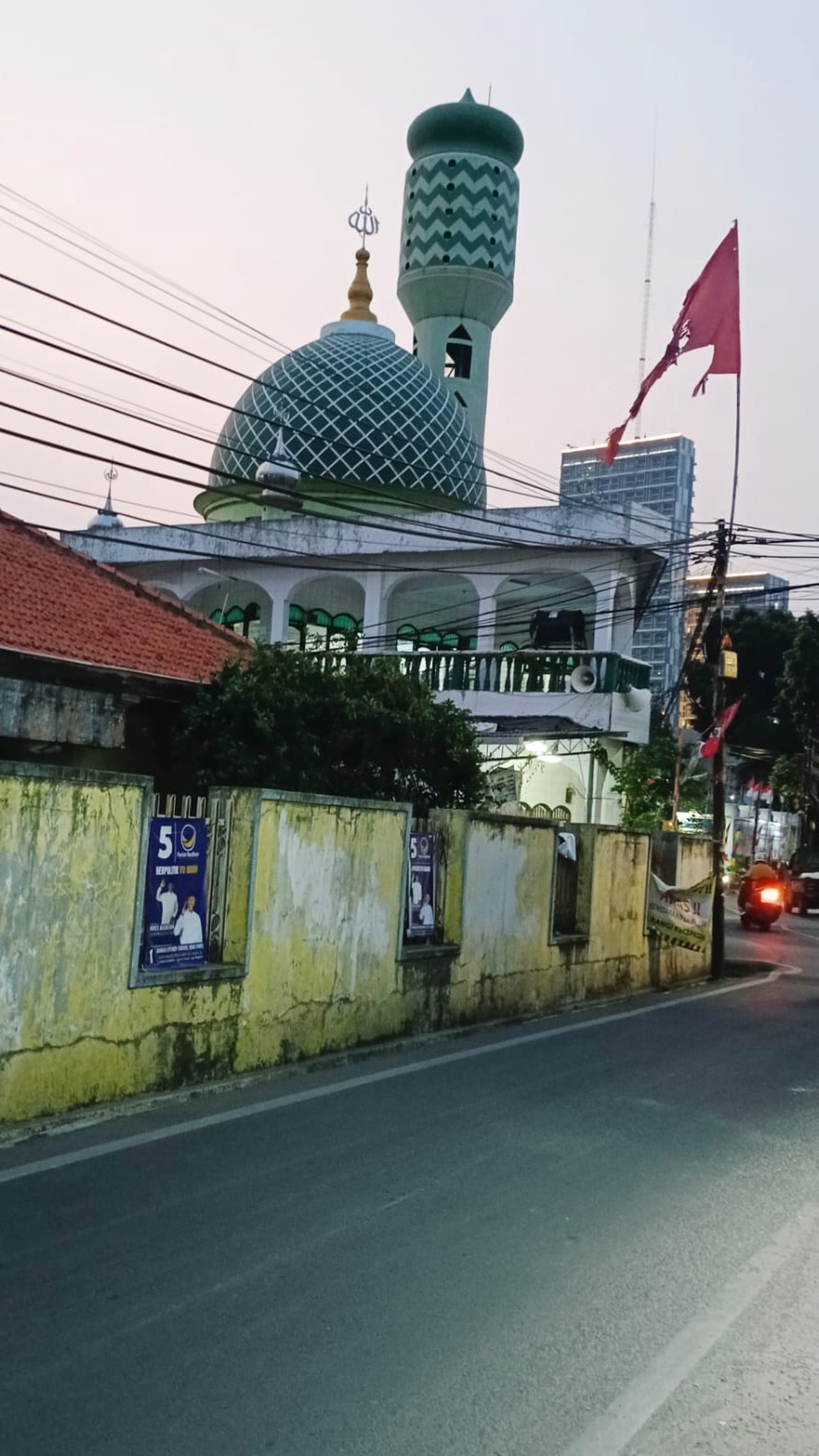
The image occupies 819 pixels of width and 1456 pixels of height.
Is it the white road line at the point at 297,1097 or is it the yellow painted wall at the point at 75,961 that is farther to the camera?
the yellow painted wall at the point at 75,961

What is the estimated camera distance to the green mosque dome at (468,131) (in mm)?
43844

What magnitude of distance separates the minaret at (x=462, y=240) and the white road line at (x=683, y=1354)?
127 feet

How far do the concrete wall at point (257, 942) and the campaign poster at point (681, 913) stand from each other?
3.46 metres

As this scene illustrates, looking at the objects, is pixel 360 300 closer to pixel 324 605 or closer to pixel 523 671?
pixel 324 605

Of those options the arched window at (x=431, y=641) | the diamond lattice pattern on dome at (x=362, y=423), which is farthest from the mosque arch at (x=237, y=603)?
the arched window at (x=431, y=641)

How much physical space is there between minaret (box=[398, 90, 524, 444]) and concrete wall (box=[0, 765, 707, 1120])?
3182cm

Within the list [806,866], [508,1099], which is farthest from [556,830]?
[806,866]

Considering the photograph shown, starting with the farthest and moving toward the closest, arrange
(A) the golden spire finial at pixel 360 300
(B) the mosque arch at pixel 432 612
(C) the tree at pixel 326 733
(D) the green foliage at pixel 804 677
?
(D) the green foliage at pixel 804 677, (A) the golden spire finial at pixel 360 300, (B) the mosque arch at pixel 432 612, (C) the tree at pixel 326 733

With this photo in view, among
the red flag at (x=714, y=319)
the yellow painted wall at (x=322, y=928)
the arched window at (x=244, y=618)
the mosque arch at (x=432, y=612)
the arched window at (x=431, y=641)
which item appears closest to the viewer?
the yellow painted wall at (x=322, y=928)

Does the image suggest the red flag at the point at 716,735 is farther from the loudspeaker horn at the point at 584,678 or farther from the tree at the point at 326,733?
the loudspeaker horn at the point at 584,678

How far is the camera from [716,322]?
19328 mm

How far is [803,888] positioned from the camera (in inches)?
1610

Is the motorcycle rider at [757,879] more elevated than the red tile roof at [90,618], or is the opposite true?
the red tile roof at [90,618]

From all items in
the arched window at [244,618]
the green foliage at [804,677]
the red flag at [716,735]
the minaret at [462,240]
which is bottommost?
the red flag at [716,735]
